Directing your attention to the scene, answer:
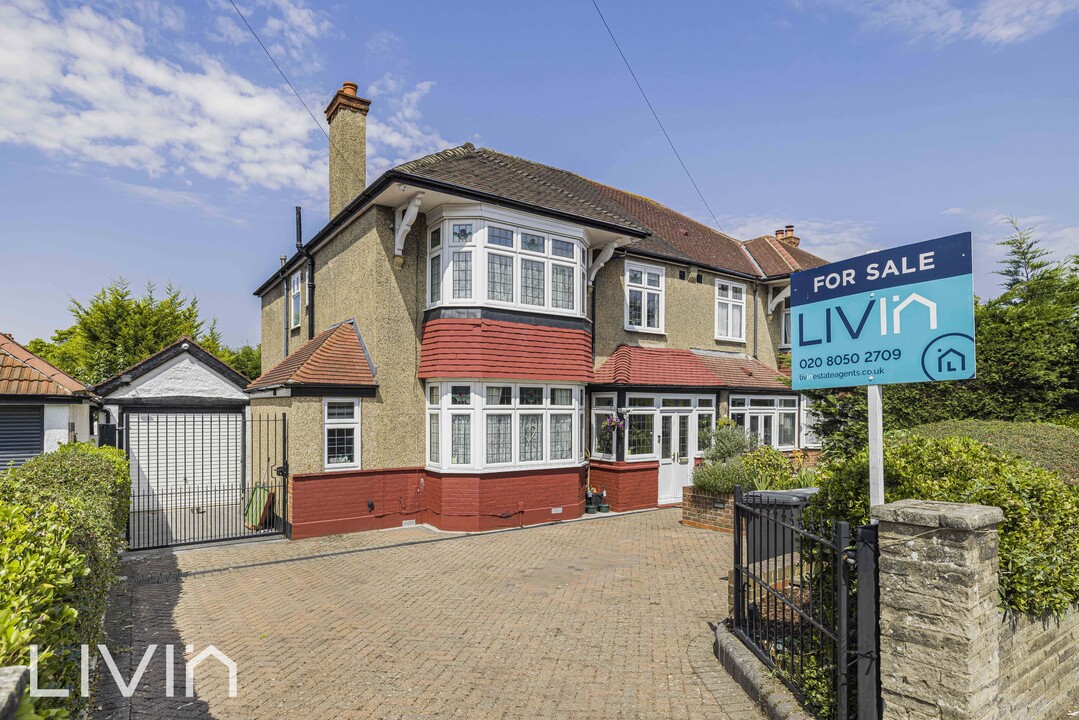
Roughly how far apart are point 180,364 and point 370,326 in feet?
22.0

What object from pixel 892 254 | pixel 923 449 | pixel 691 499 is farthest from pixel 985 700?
pixel 691 499

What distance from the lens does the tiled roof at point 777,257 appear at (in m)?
20.7

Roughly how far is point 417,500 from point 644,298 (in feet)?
27.1

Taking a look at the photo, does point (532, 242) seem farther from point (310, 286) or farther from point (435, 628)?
point (435, 628)

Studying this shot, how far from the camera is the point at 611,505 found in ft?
47.4

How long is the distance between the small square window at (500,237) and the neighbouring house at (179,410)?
809cm

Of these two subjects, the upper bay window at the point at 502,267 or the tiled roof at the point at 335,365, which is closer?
the tiled roof at the point at 335,365

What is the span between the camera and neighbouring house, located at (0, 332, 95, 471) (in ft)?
34.7

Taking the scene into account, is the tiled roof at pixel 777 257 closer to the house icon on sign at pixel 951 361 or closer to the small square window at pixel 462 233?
the small square window at pixel 462 233

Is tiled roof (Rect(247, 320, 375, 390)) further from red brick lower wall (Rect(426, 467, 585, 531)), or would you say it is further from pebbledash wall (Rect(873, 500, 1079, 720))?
pebbledash wall (Rect(873, 500, 1079, 720))

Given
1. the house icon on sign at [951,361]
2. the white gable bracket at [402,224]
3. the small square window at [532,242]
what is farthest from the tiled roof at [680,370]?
the house icon on sign at [951,361]

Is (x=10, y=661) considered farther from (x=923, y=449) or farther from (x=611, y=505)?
(x=611, y=505)

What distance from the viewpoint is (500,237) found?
12.3m

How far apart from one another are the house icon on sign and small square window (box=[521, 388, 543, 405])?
30.0 ft
